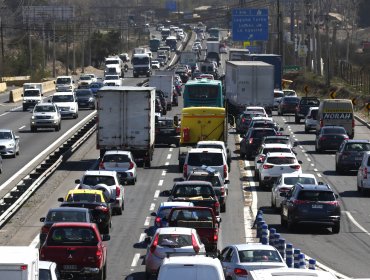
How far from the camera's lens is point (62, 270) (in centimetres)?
2498

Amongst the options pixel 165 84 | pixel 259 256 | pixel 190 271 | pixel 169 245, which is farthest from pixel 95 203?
pixel 165 84

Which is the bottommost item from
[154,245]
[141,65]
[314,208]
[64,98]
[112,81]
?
[141,65]

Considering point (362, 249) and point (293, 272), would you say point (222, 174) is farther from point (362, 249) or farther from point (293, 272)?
point (293, 272)

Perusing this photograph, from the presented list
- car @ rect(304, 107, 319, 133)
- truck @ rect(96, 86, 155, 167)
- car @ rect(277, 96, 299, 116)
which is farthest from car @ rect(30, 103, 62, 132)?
car @ rect(277, 96, 299, 116)

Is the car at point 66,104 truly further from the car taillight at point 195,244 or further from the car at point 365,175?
the car taillight at point 195,244

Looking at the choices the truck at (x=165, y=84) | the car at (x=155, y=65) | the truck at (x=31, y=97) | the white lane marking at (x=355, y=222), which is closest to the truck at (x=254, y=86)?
the truck at (x=165, y=84)

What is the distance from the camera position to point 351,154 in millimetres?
50875

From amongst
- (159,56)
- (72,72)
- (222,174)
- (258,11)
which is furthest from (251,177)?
(159,56)

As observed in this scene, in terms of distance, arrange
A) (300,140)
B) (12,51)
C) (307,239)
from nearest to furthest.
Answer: (307,239)
(300,140)
(12,51)

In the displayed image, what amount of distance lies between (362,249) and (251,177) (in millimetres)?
18667

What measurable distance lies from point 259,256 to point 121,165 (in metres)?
23.9

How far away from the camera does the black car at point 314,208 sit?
115 feet

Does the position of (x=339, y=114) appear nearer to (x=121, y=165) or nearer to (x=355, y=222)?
(x=121, y=165)

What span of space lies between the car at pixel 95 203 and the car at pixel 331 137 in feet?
83.0
